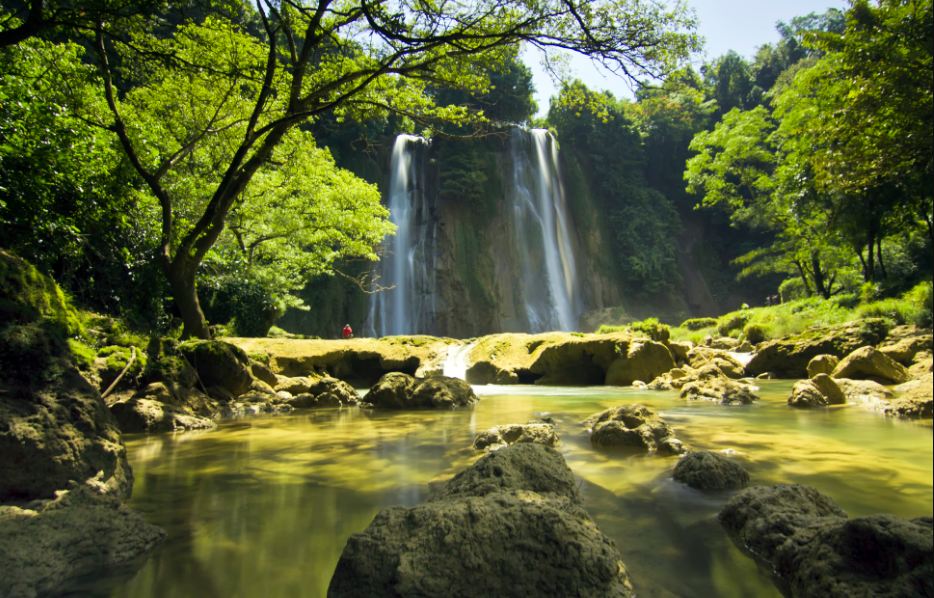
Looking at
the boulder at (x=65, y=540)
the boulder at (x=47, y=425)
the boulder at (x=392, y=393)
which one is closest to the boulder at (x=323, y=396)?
the boulder at (x=392, y=393)

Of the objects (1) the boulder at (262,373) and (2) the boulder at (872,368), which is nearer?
(2) the boulder at (872,368)

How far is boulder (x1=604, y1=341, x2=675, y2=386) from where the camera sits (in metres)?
12.7

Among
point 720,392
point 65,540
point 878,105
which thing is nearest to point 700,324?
point 720,392

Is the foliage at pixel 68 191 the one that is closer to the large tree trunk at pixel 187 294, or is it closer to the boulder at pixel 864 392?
the large tree trunk at pixel 187 294

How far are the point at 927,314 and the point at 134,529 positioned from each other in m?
15.7

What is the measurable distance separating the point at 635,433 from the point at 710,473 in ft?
4.85

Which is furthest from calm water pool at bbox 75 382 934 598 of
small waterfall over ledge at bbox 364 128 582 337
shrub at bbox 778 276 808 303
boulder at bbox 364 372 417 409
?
small waterfall over ledge at bbox 364 128 582 337

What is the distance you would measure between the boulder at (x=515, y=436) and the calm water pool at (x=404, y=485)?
20 cm

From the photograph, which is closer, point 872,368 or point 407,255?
point 872,368

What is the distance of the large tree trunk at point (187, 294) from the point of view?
900cm

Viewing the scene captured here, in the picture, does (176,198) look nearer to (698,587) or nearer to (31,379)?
(31,379)

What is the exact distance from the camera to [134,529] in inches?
109

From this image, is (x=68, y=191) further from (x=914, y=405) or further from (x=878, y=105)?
(x=878, y=105)

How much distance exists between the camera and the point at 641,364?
12695 mm
